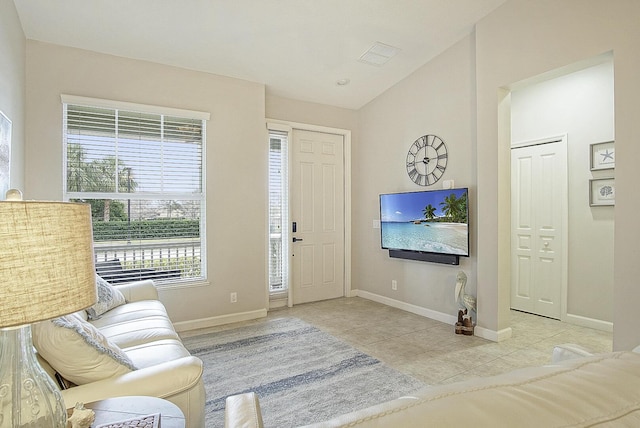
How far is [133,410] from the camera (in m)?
1.16

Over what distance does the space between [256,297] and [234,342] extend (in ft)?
2.77

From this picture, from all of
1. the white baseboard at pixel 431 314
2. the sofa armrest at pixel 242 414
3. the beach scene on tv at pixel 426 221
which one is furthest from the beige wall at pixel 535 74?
the sofa armrest at pixel 242 414

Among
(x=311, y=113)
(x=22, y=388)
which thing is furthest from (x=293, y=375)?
(x=311, y=113)

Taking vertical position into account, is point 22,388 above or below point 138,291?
above

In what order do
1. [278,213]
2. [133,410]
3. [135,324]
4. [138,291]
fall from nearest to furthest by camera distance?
1. [133,410]
2. [135,324]
3. [138,291]
4. [278,213]

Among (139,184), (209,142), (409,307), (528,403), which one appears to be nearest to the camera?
(528,403)

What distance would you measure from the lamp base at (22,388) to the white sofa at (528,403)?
32.0 inches

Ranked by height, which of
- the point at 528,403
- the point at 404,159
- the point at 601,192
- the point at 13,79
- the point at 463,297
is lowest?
the point at 463,297

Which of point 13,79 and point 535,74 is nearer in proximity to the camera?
point 13,79

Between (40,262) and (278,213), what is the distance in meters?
3.83

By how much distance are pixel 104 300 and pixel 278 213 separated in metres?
2.36

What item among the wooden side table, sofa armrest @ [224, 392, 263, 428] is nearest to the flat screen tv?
the wooden side table

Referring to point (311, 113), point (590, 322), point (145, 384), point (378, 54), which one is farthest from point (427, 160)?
point (145, 384)

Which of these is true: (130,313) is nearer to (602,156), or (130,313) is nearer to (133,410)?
Result: (133,410)
